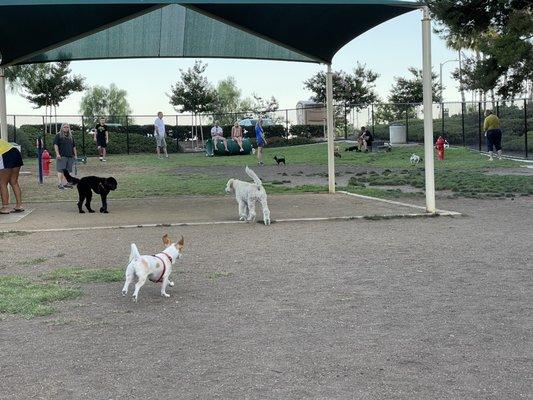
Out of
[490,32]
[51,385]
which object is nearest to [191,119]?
[490,32]

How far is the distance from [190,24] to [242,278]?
33.1ft

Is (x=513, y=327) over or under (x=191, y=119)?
under

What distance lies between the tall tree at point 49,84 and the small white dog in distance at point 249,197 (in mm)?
43931

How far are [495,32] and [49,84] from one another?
1317 inches

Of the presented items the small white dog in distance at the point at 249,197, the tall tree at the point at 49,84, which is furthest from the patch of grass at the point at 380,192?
the tall tree at the point at 49,84

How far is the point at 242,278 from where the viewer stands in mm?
7316

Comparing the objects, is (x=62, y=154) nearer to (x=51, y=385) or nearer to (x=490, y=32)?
(x=51, y=385)

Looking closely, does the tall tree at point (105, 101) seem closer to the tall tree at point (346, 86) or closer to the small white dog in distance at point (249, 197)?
the tall tree at point (346, 86)

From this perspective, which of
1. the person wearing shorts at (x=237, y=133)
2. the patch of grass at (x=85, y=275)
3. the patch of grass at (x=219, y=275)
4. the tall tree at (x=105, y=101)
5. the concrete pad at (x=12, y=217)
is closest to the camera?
the patch of grass at (x=85, y=275)

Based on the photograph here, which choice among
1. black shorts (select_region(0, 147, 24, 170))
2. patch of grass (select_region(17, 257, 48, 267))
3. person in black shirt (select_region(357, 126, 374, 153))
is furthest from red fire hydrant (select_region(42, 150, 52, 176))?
person in black shirt (select_region(357, 126, 374, 153))

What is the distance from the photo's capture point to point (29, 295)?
654cm

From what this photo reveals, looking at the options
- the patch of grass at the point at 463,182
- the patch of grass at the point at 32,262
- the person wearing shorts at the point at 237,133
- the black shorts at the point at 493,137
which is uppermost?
the person wearing shorts at the point at 237,133

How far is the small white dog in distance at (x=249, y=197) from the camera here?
35.9 feet

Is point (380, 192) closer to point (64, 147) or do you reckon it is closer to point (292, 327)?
point (64, 147)
